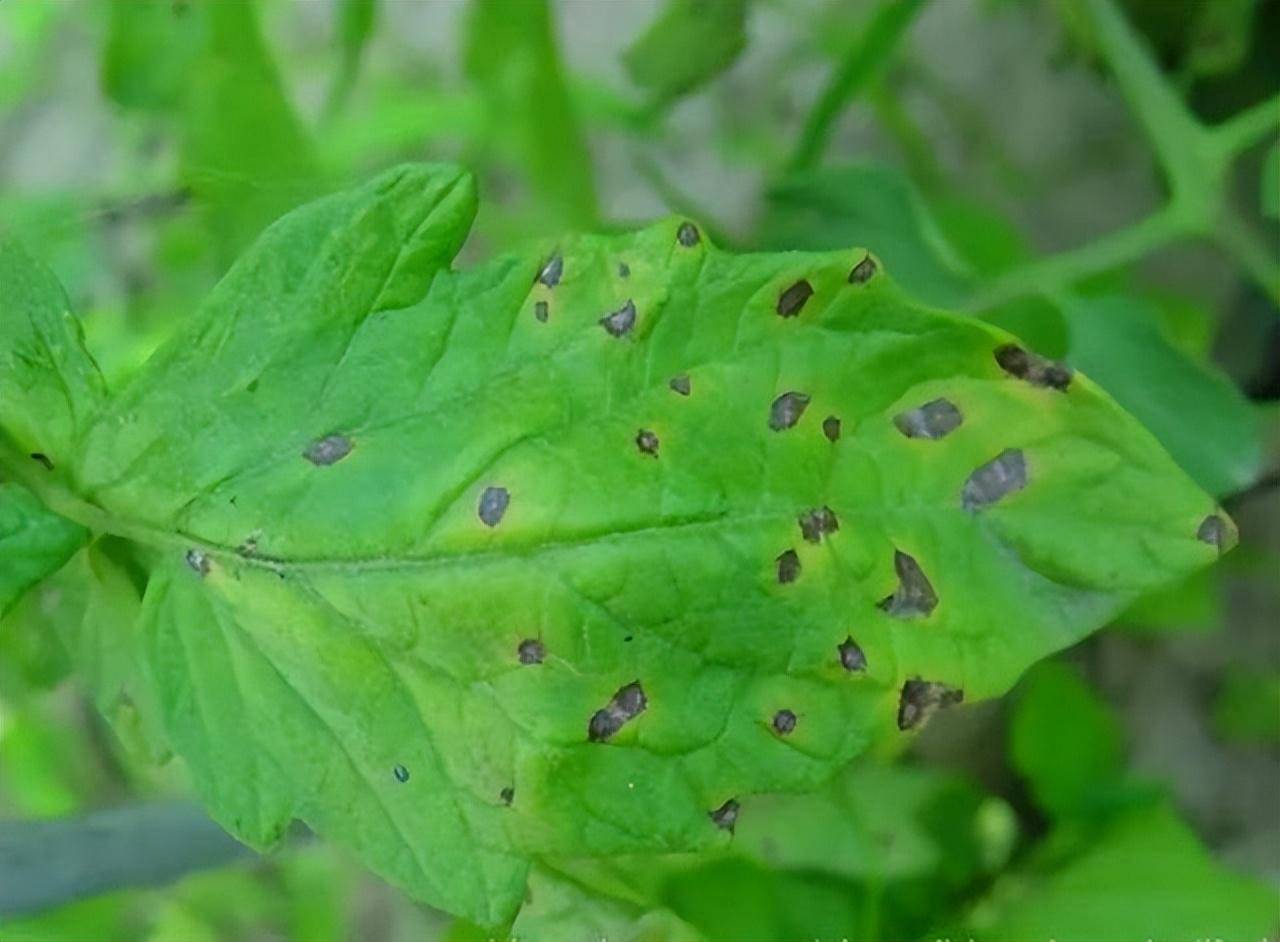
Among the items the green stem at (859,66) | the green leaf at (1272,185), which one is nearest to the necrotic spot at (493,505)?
the green leaf at (1272,185)

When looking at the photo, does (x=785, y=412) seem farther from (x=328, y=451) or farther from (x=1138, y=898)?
(x=1138, y=898)

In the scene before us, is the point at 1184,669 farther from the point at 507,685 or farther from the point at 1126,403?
the point at 507,685

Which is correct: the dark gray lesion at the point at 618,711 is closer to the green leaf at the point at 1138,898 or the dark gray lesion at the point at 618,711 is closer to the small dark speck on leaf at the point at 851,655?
the small dark speck on leaf at the point at 851,655

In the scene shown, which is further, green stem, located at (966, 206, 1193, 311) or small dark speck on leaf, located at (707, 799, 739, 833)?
green stem, located at (966, 206, 1193, 311)

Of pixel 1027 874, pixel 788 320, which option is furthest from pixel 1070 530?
pixel 1027 874

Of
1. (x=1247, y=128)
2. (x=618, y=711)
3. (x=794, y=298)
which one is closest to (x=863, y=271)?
(x=794, y=298)

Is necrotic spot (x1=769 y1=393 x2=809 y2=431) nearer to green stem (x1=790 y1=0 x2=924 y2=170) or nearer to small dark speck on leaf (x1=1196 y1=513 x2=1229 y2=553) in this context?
small dark speck on leaf (x1=1196 y1=513 x2=1229 y2=553)

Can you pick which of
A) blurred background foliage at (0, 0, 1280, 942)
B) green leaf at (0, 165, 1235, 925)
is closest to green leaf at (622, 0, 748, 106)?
blurred background foliage at (0, 0, 1280, 942)
